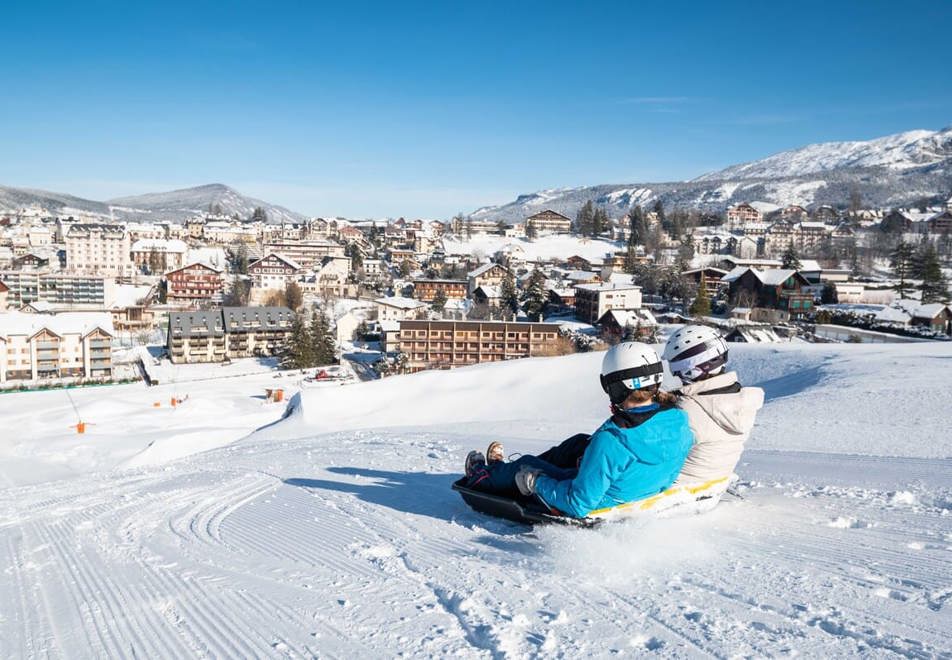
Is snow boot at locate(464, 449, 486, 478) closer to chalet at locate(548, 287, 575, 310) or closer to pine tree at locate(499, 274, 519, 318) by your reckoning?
pine tree at locate(499, 274, 519, 318)

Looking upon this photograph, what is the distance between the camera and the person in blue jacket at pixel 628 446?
11.9 feet

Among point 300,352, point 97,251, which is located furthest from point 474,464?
point 97,251

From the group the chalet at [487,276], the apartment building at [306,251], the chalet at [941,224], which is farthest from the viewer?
the apartment building at [306,251]

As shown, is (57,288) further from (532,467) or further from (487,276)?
(532,467)

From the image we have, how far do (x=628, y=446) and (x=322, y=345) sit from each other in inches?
1629

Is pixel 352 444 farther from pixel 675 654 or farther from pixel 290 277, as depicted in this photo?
pixel 290 277

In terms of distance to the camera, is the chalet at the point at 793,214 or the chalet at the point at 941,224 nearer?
the chalet at the point at 941,224

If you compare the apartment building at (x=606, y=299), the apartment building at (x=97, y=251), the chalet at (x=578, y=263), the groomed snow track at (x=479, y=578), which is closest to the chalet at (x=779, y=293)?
the apartment building at (x=606, y=299)

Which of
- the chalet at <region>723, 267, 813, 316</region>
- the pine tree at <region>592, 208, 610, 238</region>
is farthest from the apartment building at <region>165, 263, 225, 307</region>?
the pine tree at <region>592, 208, 610, 238</region>

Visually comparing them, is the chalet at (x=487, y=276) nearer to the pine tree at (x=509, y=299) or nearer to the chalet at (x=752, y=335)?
the pine tree at (x=509, y=299)

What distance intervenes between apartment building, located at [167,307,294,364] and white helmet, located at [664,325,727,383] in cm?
4691

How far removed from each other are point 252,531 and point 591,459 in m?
2.47

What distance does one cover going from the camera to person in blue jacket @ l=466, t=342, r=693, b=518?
362 centimetres

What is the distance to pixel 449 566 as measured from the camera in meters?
3.51
